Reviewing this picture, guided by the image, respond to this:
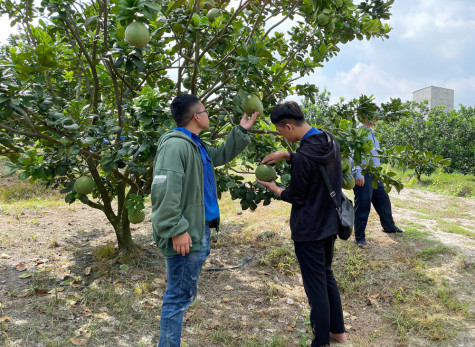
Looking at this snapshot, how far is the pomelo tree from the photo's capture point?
239 centimetres

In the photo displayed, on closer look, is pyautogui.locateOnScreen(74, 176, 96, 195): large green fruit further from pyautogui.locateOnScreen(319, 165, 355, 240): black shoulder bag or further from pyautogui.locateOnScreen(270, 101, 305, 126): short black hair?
pyautogui.locateOnScreen(319, 165, 355, 240): black shoulder bag

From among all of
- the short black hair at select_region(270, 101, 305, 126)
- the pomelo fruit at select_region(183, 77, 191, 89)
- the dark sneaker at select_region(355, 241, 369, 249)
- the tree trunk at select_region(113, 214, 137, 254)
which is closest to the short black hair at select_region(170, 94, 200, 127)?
the short black hair at select_region(270, 101, 305, 126)

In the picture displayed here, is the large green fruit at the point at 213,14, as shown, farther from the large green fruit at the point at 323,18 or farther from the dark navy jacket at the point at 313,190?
the dark navy jacket at the point at 313,190

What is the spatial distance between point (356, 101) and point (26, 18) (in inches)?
135

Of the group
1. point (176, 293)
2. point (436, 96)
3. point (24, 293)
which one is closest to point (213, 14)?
point (176, 293)

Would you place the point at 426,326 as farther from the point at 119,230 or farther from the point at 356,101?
the point at 119,230

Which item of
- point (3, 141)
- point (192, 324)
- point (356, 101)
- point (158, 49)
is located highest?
point (158, 49)

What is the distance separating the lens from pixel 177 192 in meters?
1.90

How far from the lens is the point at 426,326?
2.96 meters

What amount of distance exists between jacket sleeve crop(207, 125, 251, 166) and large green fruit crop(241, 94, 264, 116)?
0.50ft

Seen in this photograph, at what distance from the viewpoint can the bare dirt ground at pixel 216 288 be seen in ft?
9.15

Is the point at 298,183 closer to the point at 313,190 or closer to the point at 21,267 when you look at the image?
the point at 313,190

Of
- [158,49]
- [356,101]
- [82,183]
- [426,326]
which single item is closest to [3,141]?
[82,183]

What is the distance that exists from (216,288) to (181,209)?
1.98 meters
